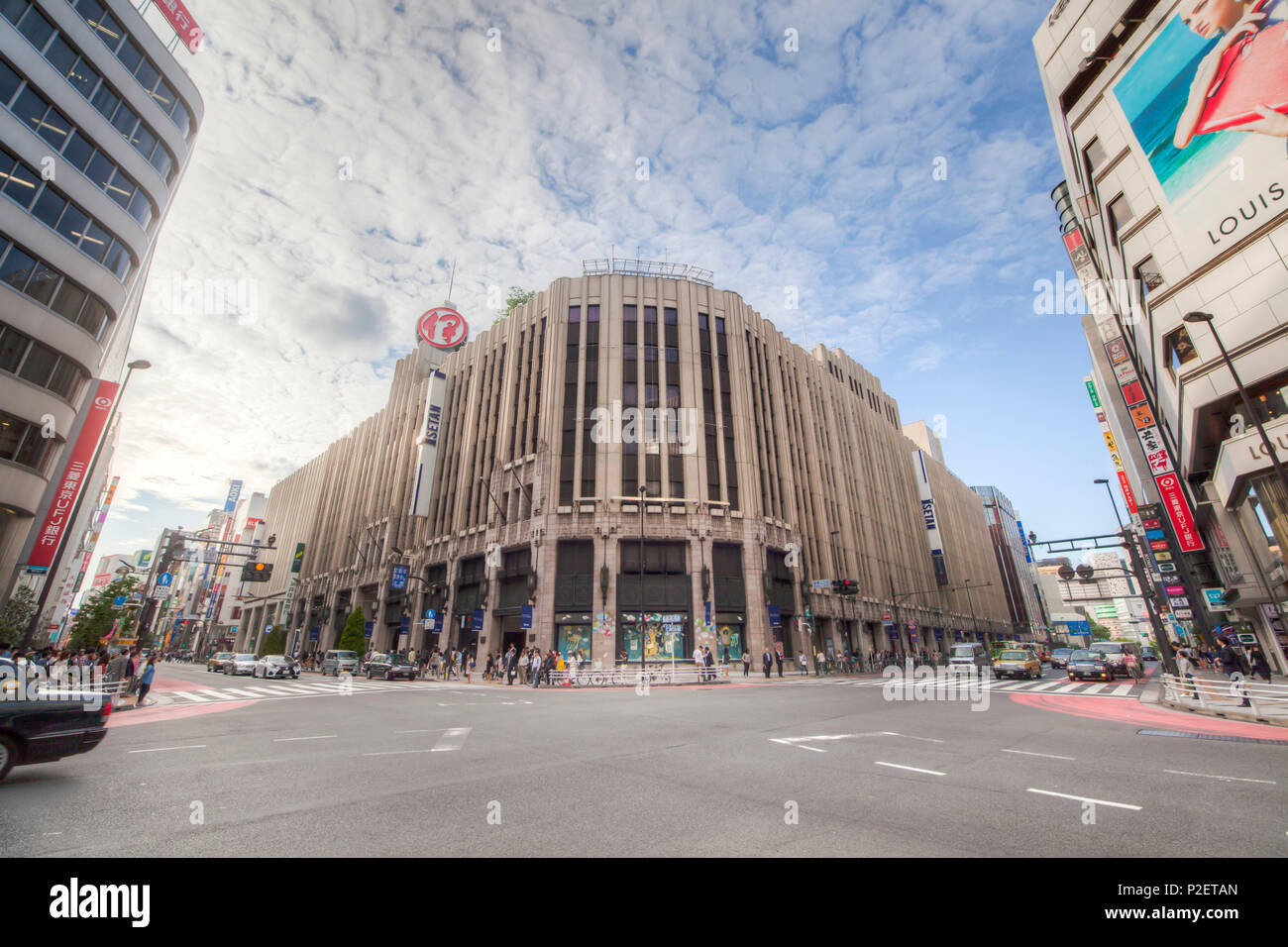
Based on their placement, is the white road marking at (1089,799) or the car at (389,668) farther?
the car at (389,668)

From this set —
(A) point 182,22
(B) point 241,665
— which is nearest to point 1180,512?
(B) point 241,665

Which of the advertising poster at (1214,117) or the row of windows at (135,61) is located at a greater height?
the row of windows at (135,61)

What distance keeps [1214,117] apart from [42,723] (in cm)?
3659

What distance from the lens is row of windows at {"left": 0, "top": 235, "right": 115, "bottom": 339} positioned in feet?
69.5

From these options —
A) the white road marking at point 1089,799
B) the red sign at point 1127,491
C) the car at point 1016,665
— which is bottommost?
the white road marking at point 1089,799

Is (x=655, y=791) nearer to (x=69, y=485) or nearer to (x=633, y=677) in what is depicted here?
(x=633, y=677)

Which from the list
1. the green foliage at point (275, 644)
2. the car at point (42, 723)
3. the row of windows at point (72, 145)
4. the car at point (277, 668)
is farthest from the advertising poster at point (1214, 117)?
the green foliage at point (275, 644)

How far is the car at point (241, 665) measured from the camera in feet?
125

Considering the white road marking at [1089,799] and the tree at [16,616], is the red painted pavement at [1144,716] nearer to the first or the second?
the white road marking at [1089,799]

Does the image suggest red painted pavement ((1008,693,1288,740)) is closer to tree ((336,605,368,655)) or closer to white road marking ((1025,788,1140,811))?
white road marking ((1025,788,1140,811))

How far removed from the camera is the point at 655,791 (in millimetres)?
6262

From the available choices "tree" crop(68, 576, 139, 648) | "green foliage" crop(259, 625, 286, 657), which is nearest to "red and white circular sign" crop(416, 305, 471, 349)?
"tree" crop(68, 576, 139, 648)

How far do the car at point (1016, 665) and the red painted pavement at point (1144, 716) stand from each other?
9.98 meters
